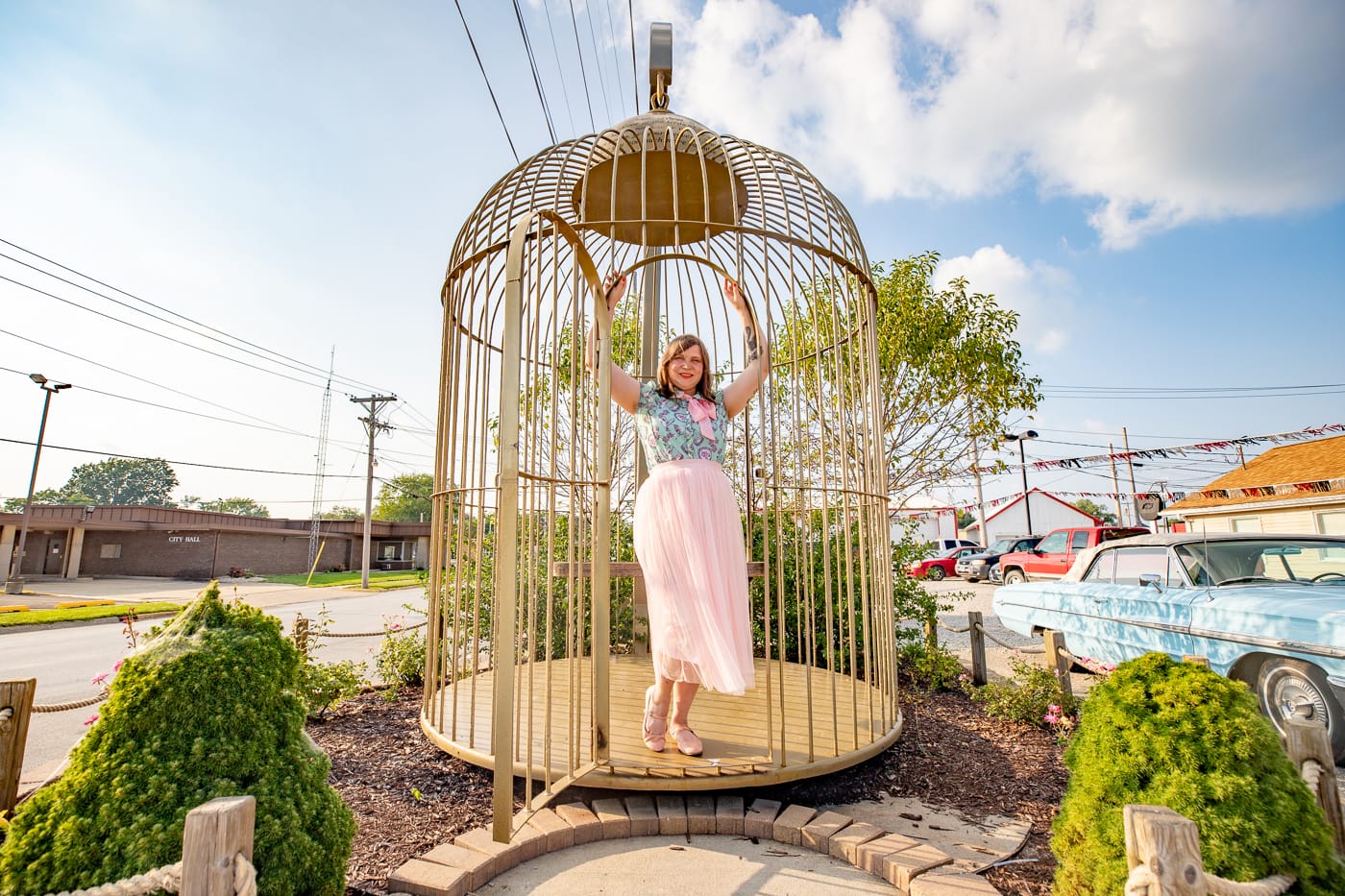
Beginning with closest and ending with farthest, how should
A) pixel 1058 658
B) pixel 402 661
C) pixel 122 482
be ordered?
pixel 1058 658 < pixel 402 661 < pixel 122 482

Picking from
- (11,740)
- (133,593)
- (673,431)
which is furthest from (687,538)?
(133,593)

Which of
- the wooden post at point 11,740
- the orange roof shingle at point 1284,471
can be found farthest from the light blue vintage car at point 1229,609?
the orange roof shingle at point 1284,471

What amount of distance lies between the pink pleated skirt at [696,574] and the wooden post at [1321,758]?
1599 mm

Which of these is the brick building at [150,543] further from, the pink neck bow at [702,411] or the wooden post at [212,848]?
the wooden post at [212,848]

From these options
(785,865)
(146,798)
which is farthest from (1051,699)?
(146,798)

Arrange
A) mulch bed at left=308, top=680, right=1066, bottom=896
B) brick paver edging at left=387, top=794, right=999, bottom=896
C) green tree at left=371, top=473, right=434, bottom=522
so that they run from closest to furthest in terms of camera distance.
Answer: brick paver edging at left=387, top=794, right=999, bottom=896, mulch bed at left=308, top=680, right=1066, bottom=896, green tree at left=371, top=473, right=434, bottom=522

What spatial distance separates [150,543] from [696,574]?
31711 millimetres

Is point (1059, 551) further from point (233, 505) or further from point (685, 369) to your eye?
point (233, 505)

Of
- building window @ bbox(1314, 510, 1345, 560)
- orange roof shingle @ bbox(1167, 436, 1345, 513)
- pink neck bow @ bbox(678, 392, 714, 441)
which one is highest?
orange roof shingle @ bbox(1167, 436, 1345, 513)

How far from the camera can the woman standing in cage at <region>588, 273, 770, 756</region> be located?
2541 millimetres

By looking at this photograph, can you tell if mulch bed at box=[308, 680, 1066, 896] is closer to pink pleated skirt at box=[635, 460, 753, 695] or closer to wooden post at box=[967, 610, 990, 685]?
pink pleated skirt at box=[635, 460, 753, 695]

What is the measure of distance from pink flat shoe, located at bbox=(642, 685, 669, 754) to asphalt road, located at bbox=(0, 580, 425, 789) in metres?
1.53

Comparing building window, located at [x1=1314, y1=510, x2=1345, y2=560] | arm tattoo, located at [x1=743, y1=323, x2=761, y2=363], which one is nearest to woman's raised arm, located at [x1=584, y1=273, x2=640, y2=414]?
arm tattoo, located at [x1=743, y1=323, x2=761, y2=363]

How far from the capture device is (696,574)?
2551 mm
